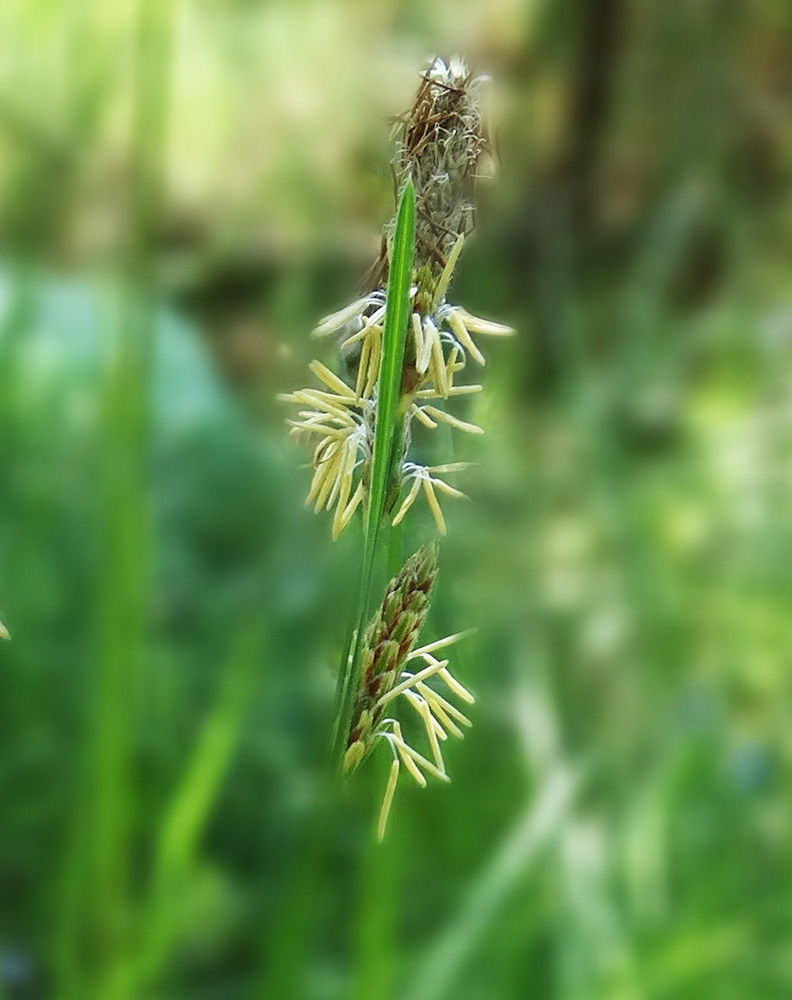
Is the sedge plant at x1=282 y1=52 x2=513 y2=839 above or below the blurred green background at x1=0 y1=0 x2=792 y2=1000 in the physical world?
below

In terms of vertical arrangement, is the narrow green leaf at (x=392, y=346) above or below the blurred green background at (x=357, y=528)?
below

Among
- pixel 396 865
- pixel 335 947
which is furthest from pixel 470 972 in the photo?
pixel 396 865

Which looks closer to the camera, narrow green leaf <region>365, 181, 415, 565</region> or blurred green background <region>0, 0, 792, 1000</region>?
narrow green leaf <region>365, 181, 415, 565</region>

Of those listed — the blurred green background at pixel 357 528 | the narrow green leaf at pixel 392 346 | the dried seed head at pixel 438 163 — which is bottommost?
the narrow green leaf at pixel 392 346

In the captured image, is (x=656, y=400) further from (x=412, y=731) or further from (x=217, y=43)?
(x=412, y=731)

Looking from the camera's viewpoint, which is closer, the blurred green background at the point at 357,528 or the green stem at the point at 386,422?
the green stem at the point at 386,422

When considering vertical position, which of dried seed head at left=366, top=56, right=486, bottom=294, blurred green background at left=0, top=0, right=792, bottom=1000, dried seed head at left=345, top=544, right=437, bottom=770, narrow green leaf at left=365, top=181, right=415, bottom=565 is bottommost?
dried seed head at left=345, top=544, right=437, bottom=770
